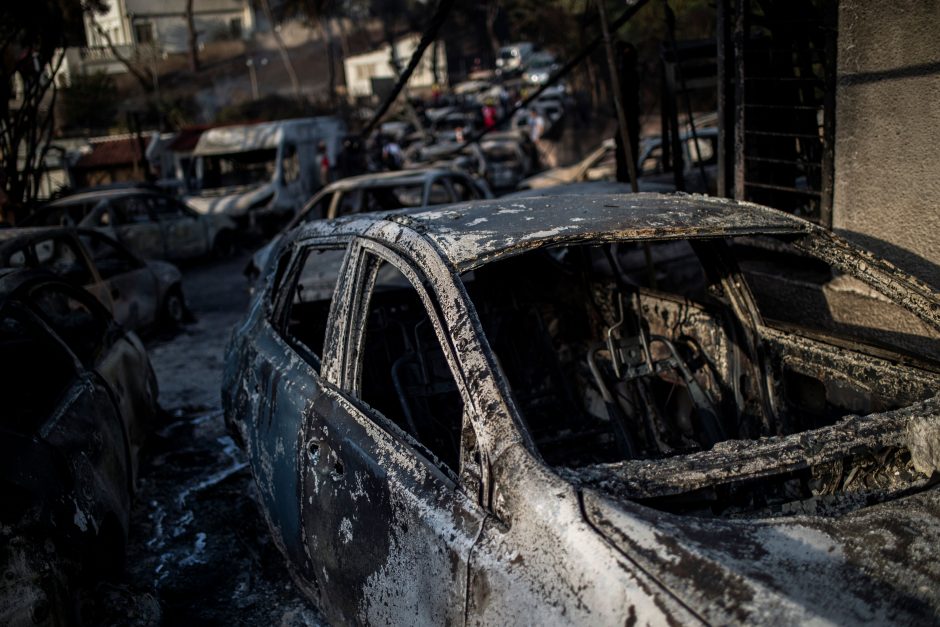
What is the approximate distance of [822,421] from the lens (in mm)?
3293

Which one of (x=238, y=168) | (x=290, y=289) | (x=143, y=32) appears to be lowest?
(x=238, y=168)

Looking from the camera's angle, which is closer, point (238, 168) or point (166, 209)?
point (166, 209)

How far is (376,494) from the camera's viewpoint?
8.30 ft

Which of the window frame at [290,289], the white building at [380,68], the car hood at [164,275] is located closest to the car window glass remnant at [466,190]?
the car hood at [164,275]

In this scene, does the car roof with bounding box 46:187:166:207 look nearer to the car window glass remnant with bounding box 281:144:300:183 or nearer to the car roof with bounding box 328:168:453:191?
the car window glass remnant with bounding box 281:144:300:183

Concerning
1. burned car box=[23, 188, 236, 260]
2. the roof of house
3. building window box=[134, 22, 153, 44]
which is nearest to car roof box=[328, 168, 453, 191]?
burned car box=[23, 188, 236, 260]

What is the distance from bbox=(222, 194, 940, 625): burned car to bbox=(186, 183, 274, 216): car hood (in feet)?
34.1

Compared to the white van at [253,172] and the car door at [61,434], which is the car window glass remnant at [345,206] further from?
the white van at [253,172]

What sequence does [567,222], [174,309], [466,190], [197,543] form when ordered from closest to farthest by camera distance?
1. [567,222]
2. [197,543]
3. [174,309]
4. [466,190]

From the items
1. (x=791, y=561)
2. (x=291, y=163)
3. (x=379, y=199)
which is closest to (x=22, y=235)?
(x=379, y=199)

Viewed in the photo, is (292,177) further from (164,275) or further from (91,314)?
(91,314)

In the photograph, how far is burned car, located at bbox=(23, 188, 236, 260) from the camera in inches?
452

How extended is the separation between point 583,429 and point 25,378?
9.80 ft

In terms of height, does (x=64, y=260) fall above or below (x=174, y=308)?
above
